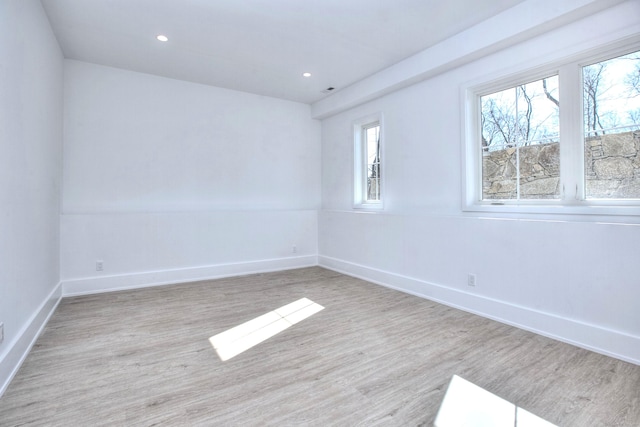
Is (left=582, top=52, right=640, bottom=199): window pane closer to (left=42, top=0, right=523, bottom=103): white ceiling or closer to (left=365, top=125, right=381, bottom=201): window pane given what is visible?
(left=42, top=0, right=523, bottom=103): white ceiling

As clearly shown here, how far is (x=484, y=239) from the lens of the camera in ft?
10.0

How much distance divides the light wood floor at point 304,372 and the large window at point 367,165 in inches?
81.7

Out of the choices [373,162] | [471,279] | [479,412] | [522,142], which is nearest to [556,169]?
[522,142]

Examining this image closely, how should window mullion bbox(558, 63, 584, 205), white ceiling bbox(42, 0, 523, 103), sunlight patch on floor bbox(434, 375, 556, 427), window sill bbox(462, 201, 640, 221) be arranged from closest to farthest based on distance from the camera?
sunlight patch on floor bbox(434, 375, 556, 427), window sill bbox(462, 201, 640, 221), window mullion bbox(558, 63, 584, 205), white ceiling bbox(42, 0, 523, 103)

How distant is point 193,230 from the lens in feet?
14.6

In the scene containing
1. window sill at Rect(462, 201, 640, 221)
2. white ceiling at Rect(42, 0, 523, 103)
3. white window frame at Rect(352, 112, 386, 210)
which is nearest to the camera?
window sill at Rect(462, 201, 640, 221)

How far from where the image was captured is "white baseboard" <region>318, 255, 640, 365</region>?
222 centimetres

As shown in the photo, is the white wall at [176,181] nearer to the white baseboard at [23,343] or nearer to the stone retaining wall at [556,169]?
the white baseboard at [23,343]

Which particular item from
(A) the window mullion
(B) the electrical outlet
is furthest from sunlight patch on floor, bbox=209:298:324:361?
(A) the window mullion

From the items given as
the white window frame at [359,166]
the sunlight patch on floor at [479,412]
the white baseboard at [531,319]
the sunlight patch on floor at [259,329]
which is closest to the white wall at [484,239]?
the white baseboard at [531,319]

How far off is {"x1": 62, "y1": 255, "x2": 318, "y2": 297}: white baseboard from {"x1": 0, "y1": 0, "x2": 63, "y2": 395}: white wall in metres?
0.42

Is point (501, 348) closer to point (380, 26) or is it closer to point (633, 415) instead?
point (633, 415)

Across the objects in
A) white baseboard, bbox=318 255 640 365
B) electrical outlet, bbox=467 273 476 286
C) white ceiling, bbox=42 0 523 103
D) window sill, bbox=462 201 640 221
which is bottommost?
white baseboard, bbox=318 255 640 365

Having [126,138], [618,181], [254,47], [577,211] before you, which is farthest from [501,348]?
[126,138]
